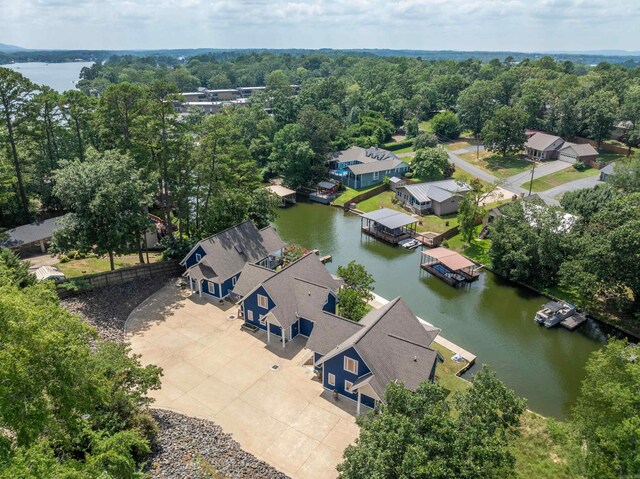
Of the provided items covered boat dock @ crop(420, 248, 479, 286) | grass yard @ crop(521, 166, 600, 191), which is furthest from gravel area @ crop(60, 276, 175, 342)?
grass yard @ crop(521, 166, 600, 191)

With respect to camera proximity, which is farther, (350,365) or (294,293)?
(294,293)

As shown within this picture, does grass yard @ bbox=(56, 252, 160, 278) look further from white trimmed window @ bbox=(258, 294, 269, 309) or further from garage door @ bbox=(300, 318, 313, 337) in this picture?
garage door @ bbox=(300, 318, 313, 337)

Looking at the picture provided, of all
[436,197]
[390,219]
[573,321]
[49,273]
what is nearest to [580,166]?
[436,197]

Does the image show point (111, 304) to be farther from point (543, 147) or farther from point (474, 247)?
point (543, 147)

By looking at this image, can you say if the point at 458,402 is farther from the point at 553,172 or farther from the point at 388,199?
the point at 553,172

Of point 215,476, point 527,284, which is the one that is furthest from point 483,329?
point 215,476
